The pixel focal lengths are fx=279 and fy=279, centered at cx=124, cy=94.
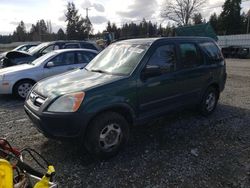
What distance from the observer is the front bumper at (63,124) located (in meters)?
3.78

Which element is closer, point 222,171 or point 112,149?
point 222,171

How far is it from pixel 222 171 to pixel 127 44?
2.74 metres

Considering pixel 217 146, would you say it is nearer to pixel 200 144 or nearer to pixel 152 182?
pixel 200 144

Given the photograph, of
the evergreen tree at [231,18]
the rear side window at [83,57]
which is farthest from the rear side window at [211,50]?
the evergreen tree at [231,18]

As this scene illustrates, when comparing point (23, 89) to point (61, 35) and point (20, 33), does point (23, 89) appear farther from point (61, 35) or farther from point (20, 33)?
point (20, 33)

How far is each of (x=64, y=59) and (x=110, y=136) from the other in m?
5.22

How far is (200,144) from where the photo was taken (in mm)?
4762

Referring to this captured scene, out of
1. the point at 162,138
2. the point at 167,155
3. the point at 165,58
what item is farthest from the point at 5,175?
the point at 165,58

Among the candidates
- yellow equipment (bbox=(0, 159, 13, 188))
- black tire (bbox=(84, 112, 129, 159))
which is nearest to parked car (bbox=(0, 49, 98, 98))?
black tire (bbox=(84, 112, 129, 159))

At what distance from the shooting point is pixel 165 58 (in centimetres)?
502

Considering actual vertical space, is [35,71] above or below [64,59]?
below

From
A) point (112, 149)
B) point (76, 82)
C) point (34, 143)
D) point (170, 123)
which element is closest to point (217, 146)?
point (170, 123)

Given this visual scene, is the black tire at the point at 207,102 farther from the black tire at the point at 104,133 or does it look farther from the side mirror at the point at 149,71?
the black tire at the point at 104,133

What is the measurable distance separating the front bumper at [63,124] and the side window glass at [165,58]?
161 centimetres
